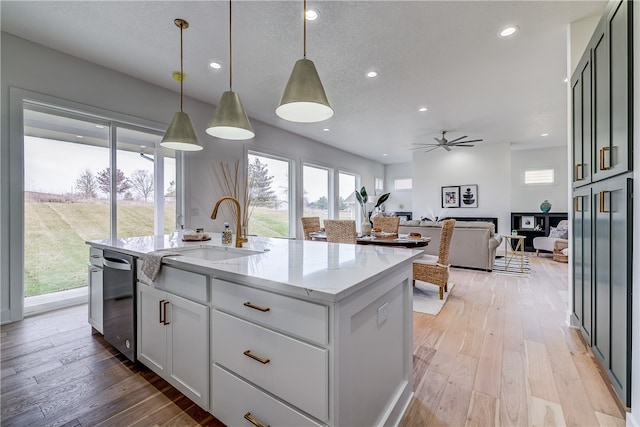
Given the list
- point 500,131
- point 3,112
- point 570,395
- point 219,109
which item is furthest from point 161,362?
point 500,131

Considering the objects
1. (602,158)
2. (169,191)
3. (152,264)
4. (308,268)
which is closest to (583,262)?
(602,158)

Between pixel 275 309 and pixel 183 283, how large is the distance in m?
0.74

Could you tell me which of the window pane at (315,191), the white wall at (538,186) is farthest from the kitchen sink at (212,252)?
the white wall at (538,186)

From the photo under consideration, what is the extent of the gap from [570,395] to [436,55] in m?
3.23

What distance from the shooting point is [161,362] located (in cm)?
178

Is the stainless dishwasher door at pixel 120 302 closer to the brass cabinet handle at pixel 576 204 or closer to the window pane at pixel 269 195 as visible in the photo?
the window pane at pixel 269 195

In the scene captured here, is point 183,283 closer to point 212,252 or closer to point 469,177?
point 212,252

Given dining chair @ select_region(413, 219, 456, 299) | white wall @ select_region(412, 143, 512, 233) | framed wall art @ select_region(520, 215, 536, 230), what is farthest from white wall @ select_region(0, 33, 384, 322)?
framed wall art @ select_region(520, 215, 536, 230)

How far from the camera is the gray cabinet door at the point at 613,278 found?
4.76ft

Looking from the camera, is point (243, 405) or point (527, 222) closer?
point (243, 405)

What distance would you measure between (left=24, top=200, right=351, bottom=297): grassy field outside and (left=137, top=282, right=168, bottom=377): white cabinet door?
2247mm

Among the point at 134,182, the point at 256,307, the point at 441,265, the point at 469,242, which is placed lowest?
the point at 441,265

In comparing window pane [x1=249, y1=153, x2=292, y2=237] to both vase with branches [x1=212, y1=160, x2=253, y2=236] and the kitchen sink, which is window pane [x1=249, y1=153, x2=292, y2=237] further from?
the kitchen sink

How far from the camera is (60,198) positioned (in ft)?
10.7
